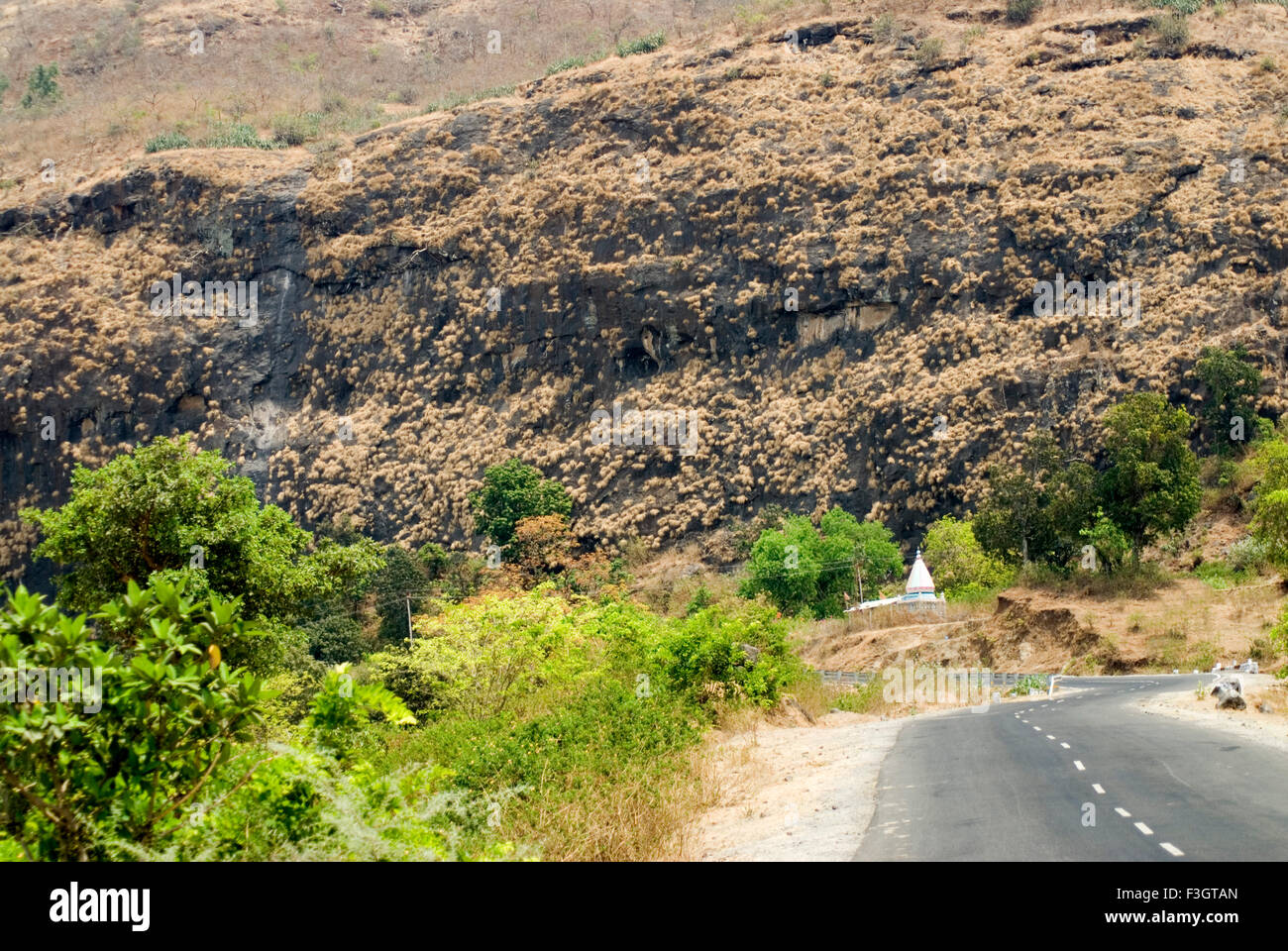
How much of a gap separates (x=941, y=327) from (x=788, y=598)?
48.1 feet

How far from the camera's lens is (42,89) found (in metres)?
106

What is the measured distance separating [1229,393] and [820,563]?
55.6 feet

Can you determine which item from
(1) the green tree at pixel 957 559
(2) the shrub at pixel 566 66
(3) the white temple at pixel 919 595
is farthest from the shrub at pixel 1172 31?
(2) the shrub at pixel 566 66

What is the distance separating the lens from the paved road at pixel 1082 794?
8.89 metres

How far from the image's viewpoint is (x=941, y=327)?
55094 millimetres

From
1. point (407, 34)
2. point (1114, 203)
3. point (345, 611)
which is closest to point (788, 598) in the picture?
point (345, 611)

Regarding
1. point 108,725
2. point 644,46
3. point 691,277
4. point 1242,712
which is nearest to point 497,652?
point 1242,712

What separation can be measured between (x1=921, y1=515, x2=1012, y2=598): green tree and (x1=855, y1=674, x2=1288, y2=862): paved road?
31050 millimetres

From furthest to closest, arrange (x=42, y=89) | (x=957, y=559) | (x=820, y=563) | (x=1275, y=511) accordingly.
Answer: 1. (x=42, y=89)
2. (x=957, y=559)
3. (x=820, y=563)
4. (x=1275, y=511)

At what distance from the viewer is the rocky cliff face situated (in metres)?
52.8

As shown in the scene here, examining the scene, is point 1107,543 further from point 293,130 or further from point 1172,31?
point 293,130

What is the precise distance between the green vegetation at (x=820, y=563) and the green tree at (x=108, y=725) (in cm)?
4297
